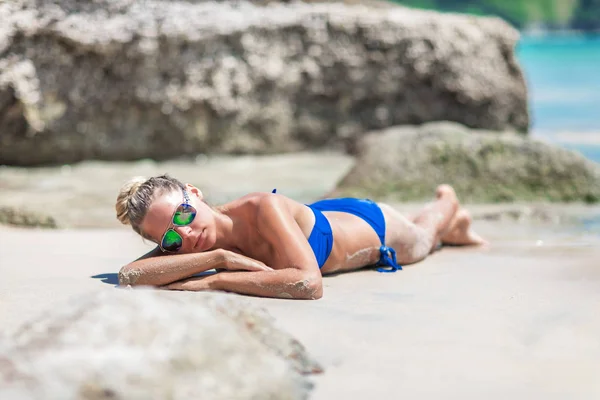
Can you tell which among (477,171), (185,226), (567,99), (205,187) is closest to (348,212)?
(185,226)

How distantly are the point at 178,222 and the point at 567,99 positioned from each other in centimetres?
1742

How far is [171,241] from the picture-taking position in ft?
10.7

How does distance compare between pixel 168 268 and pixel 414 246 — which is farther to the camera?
pixel 414 246

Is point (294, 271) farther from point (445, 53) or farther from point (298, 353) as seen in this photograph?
point (445, 53)

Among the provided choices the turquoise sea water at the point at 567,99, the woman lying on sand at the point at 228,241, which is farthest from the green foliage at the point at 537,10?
the woman lying on sand at the point at 228,241

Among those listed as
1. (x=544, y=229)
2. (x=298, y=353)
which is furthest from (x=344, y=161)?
(x=298, y=353)

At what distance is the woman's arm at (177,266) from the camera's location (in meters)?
3.22

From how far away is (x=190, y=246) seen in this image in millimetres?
3311

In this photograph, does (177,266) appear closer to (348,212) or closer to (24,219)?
(348,212)

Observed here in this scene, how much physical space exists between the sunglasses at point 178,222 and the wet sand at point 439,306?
12.1 inches

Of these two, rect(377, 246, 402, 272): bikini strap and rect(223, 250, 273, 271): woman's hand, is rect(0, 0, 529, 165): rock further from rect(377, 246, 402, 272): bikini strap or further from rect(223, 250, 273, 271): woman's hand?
rect(223, 250, 273, 271): woman's hand

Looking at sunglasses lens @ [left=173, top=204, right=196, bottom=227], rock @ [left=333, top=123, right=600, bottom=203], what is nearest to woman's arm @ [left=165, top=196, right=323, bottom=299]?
sunglasses lens @ [left=173, top=204, right=196, bottom=227]

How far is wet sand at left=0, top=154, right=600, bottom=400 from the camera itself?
232 cm

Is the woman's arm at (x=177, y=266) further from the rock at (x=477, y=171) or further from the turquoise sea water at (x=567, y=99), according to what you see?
the turquoise sea water at (x=567, y=99)
